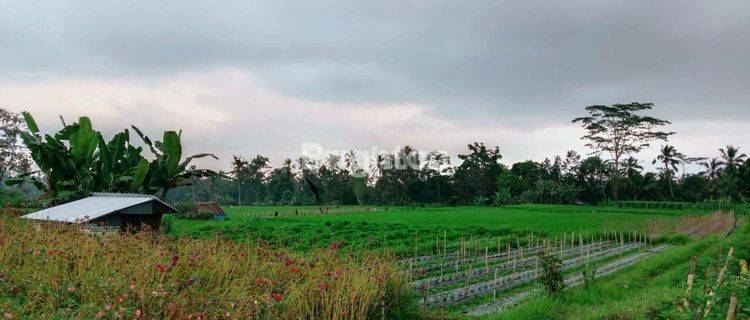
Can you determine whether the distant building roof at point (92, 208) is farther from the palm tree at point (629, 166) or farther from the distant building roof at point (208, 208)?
the palm tree at point (629, 166)

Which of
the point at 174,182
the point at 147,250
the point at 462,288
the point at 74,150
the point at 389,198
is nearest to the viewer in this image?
the point at 147,250

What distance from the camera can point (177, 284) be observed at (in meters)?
6.40

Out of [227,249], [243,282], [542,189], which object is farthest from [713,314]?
[542,189]

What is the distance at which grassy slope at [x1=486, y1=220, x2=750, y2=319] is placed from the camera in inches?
302

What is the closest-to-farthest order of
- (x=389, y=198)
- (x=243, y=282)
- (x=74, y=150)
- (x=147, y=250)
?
(x=243, y=282), (x=147, y=250), (x=74, y=150), (x=389, y=198)

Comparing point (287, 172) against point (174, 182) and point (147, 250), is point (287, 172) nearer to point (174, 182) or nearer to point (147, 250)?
point (174, 182)

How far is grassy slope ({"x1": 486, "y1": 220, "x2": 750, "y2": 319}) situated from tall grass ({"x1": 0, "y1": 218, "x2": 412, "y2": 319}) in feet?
6.92

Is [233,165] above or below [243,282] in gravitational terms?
above

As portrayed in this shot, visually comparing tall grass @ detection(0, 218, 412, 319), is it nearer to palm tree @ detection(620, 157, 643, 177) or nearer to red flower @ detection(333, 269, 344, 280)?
red flower @ detection(333, 269, 344, 280)

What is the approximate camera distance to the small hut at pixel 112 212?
1255 centimetres

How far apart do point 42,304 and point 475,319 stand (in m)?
5.54

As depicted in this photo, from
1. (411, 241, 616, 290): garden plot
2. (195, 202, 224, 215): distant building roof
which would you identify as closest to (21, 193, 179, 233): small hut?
(411, 241, 616, 290): garden plot

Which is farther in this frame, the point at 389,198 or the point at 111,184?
the point at 389,198

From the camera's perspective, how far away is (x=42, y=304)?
18.8 ft
